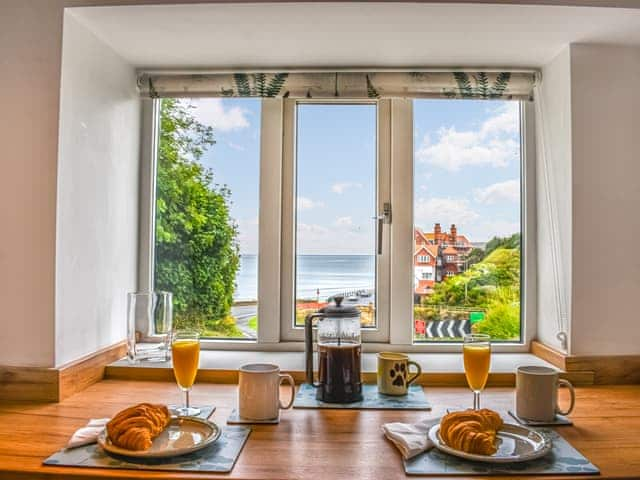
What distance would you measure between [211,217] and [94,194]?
452 millimetres

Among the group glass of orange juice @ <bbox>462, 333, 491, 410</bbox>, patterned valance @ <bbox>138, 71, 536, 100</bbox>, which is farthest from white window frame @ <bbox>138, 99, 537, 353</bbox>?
glass of orange juice @ <bbox>462, 333, 491, 410</bbox>

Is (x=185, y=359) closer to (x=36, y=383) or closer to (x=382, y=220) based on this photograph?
(x=36, y=383)

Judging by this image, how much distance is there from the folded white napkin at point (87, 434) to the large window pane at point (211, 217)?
82cm

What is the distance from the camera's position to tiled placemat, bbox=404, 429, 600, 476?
1.00 metres

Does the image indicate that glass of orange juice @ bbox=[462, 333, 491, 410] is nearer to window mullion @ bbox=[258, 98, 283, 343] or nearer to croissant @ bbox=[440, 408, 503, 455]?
croissant @ bbox=[440, 408, 503, 455]

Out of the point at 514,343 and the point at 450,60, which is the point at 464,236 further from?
the point at 450,60

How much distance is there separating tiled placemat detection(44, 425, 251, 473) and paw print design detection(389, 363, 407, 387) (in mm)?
530

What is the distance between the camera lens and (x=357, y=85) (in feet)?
6.08

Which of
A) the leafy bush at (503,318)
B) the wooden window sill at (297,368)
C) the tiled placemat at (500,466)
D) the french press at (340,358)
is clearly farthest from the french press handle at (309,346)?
the leafy bush at (503,318)

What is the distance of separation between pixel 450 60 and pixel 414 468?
4.42 ft

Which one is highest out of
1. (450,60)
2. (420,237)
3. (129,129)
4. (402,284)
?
(450,60)

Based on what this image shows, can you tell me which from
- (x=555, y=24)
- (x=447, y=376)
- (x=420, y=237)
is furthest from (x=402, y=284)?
(x=555, y=24)

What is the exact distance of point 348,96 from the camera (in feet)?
6.13

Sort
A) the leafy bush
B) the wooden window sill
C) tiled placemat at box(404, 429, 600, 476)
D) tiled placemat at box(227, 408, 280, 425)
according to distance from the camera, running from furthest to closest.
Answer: the leafy bush, the wooden window sill, tiled placemat at box(227, 408, 280, 425), tiled placemat at box(404, 429, 600, 476)
